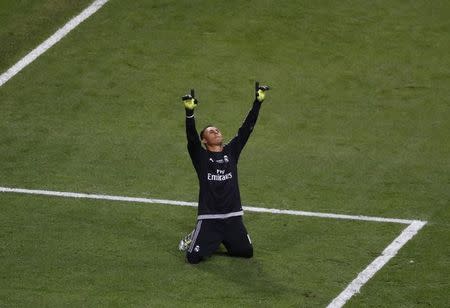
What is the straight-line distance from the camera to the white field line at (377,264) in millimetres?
15851

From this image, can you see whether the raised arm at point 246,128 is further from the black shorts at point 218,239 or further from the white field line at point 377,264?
the white field line at point 377,264

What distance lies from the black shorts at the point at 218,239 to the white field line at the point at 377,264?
147 cm

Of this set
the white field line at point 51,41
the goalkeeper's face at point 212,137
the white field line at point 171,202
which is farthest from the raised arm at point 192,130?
the white field line at point 51,41

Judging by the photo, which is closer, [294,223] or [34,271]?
[34,271]

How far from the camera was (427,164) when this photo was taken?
66.7 feet

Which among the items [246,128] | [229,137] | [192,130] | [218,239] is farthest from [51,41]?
[218,239]

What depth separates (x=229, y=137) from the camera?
70.9ft

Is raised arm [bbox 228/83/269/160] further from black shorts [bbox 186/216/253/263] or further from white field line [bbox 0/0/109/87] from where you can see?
white field line [bbox 0/0/109/87]

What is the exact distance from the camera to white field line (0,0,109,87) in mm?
24234

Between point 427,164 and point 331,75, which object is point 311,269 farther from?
point 331,75

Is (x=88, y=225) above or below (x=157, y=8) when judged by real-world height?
below

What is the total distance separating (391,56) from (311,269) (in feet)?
26.4

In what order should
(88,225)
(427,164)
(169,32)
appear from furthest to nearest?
(169,32), (427,164), (88,225)

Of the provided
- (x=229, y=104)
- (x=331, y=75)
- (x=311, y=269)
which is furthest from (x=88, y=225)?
(x=331, y=75)
